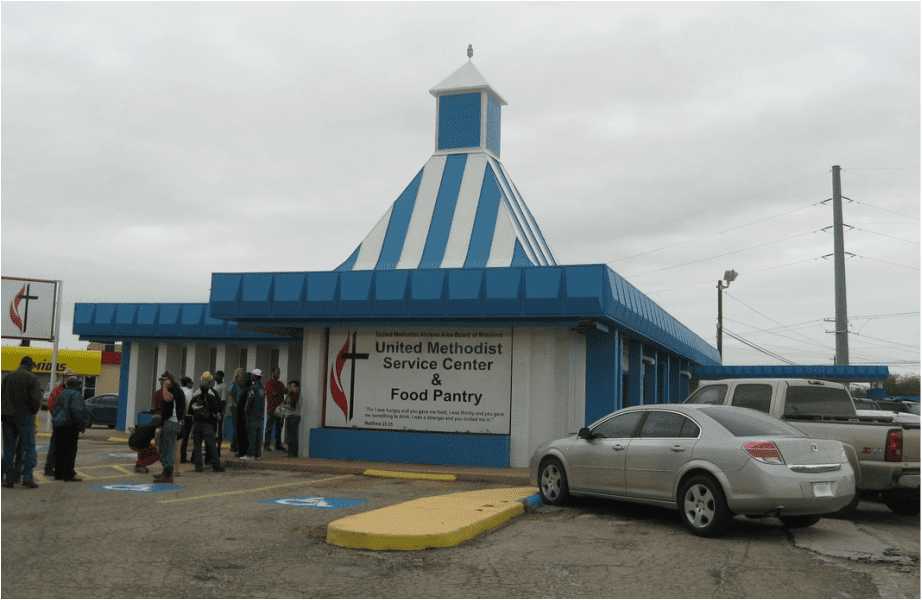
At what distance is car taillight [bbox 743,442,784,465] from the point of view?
922cm

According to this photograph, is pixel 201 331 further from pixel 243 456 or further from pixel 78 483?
pixel 78 483

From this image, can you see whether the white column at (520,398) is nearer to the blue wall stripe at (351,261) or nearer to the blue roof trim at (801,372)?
the blue wall stripe at (351,261)

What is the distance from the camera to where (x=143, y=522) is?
9.66 m

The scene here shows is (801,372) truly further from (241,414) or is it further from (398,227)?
(241,414)

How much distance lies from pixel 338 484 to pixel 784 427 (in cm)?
737

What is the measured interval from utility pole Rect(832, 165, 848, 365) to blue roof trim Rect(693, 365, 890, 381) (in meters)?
1.56

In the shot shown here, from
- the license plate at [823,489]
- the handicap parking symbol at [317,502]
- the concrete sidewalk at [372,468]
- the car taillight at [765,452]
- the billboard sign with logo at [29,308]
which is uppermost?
the billboard sign with logo at [29,308]

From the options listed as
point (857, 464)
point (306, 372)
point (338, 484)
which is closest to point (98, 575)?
point (338, 484)

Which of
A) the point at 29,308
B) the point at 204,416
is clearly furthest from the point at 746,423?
the point at 29,308

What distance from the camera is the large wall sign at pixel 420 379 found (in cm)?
1706

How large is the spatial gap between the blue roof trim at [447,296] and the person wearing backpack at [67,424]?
511cm

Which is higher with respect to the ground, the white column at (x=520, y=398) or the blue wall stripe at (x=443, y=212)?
the blue wall stripe at (x=443, y=212)

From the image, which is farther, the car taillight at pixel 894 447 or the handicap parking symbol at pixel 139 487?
the handicap parking symbol at pixel 139 487

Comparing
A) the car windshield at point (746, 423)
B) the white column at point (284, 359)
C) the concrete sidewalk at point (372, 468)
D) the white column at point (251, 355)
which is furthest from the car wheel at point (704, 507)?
the white column at point (251, 355)
